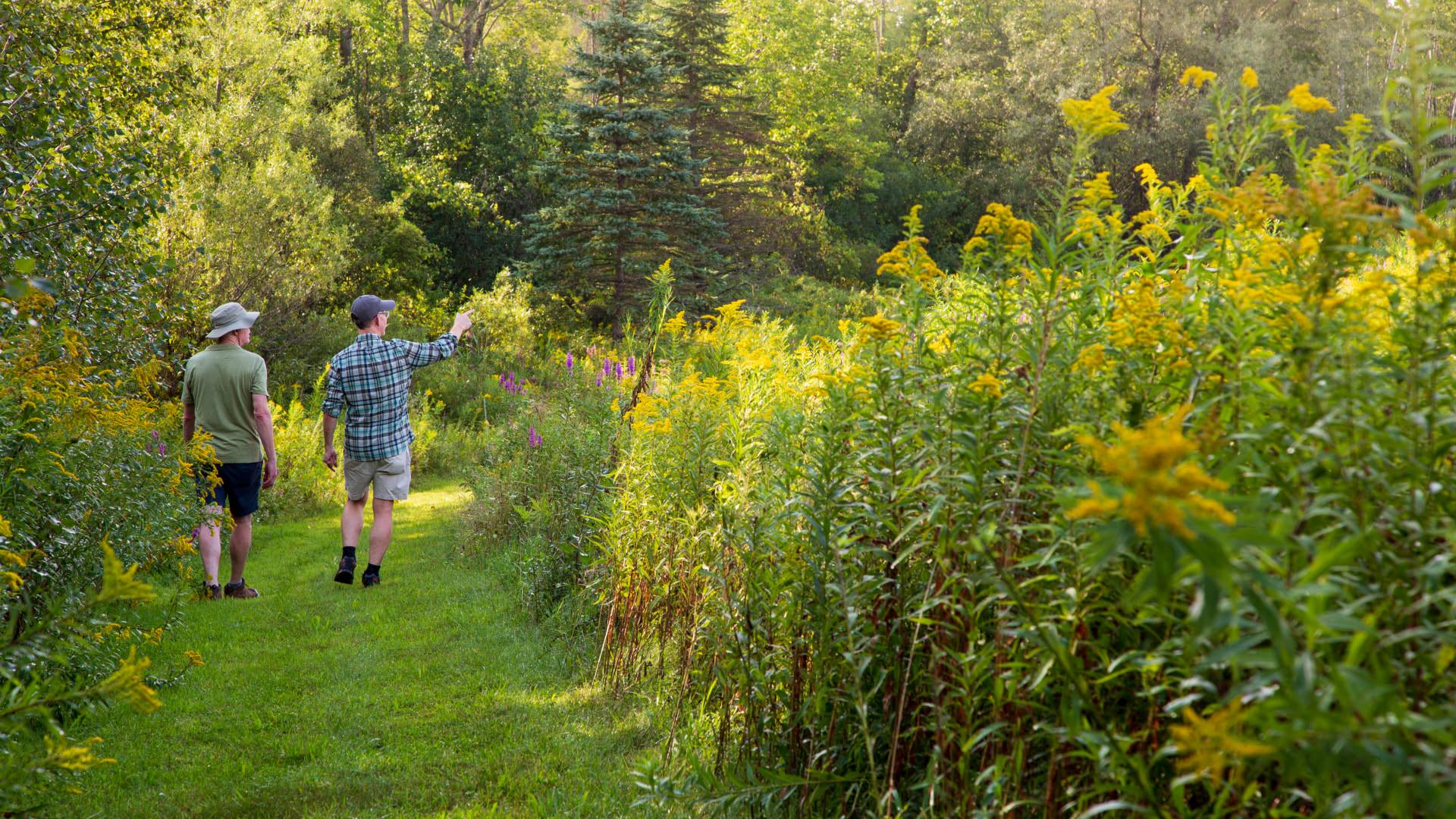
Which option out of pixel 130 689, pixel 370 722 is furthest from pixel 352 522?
pixel 130 689

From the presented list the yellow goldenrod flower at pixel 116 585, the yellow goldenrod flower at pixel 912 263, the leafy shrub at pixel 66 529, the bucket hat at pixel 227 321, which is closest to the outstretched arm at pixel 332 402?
the bucket hat at pixel 227 321

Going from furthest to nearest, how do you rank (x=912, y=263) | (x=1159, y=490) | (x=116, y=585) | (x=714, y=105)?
(x=714, y=105), (x=912, y=263), (x=116, y=585), (x=1159, y=490)

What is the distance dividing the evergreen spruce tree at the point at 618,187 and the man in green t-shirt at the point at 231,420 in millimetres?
13675

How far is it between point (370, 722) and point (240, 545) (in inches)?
107

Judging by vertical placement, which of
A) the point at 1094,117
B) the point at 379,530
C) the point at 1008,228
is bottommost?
the point at 379,530

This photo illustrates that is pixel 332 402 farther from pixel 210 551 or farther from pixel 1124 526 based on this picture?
pixel 1124 526

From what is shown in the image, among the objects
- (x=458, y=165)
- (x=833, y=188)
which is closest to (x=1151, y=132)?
(x=833, y=188)

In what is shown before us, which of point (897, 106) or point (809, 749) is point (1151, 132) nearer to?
point (897, 106)

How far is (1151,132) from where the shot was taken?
92.5ft

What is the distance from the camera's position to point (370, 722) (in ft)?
14.3

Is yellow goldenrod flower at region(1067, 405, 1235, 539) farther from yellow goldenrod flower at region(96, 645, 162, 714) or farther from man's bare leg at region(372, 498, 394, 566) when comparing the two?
man's bare leg at region(372, 498, 394, 566)

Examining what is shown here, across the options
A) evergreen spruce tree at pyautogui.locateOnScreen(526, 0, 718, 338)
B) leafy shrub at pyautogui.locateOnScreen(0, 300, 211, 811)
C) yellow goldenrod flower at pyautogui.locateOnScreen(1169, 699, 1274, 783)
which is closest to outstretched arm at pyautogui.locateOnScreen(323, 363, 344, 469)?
leafy shrub at pyautogui.locateOnScreen(0, 300, 211, 811)

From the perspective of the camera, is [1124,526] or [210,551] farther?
[210,551]

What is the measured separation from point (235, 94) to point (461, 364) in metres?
5.21
